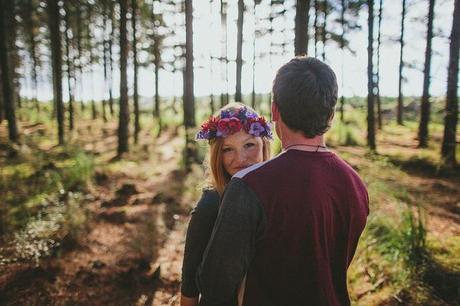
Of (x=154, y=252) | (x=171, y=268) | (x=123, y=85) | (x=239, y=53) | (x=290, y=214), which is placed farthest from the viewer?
(x=239, y=53)

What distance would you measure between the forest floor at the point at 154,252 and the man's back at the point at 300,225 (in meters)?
1.53

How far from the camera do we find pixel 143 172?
12.5m

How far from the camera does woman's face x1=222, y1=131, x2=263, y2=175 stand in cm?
290

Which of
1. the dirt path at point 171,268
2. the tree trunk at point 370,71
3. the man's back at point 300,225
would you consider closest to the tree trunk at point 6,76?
the dirt path at point 171,268

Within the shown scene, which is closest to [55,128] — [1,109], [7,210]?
[1,109]

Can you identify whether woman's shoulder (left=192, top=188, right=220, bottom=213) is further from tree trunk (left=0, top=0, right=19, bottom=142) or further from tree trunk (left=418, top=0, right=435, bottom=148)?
tree trunk (left=418, top=0, right=435, bottom=148)

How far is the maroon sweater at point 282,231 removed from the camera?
171 cm

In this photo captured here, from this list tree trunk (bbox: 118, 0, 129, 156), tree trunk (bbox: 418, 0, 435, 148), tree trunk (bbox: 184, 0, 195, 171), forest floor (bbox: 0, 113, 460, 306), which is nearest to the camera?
forest floor (bbox: 0, 113, 460, 306)

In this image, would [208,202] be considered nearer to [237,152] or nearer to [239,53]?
[237,152]

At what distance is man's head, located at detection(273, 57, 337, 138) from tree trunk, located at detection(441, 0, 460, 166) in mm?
11431

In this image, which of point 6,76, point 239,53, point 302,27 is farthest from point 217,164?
point 239,53

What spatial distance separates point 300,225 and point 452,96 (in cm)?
1257

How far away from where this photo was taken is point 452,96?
12109 mm

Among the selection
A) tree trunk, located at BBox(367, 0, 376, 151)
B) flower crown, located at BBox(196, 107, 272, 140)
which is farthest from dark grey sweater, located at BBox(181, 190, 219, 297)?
tree trunk, located at BBox(367, 0, 376, 151)
